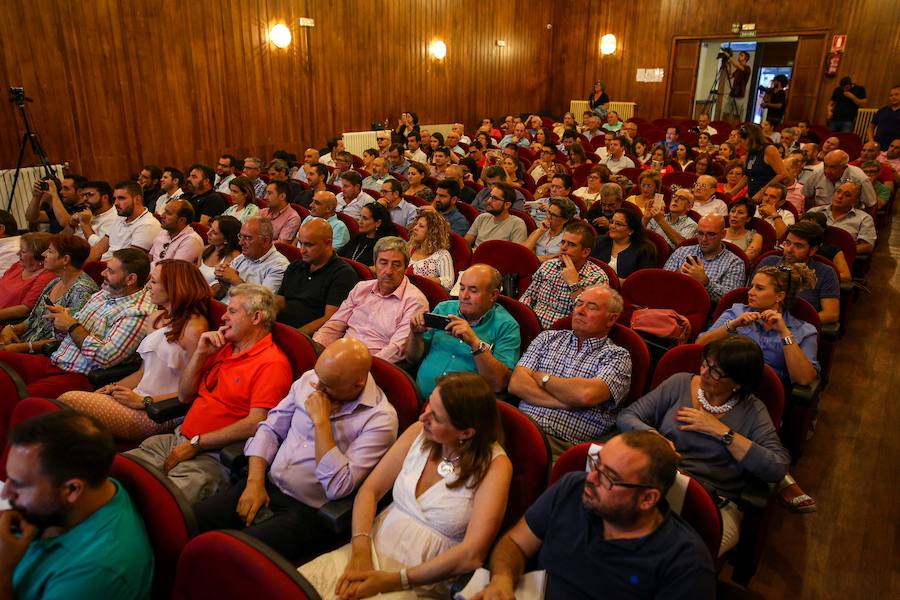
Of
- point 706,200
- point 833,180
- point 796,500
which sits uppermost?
point 833,180

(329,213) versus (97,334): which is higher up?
(329,213)

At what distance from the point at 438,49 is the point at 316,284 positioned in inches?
387

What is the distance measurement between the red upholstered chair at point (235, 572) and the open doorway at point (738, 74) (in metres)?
13.3

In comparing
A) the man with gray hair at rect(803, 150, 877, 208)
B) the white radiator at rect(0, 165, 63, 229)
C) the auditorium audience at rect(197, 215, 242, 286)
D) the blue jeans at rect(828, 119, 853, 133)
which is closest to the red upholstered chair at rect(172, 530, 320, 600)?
the auditorium audience at rect(197, 215, 242, 286)

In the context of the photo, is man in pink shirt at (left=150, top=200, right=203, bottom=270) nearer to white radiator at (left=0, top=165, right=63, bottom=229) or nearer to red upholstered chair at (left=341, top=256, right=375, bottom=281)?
red upholstered chair at (left=341, top=256, right=375, bottom=281)

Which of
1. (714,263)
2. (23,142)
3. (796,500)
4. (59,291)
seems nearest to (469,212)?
(714,263)

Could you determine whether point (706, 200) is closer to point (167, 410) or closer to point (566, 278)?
point (566, 278)

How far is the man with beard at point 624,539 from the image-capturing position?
1480 millimetres

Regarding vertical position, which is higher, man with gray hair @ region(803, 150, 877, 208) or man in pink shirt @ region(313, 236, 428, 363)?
man with gray hair @ region(803, 150, 877, 208)

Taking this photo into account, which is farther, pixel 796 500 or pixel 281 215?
pixel 281 215

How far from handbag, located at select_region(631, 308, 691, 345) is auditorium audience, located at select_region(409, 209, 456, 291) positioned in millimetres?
1265

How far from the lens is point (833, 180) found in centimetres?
562

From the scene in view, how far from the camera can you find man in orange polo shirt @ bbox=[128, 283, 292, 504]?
90.1 inches

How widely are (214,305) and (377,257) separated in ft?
2.82
